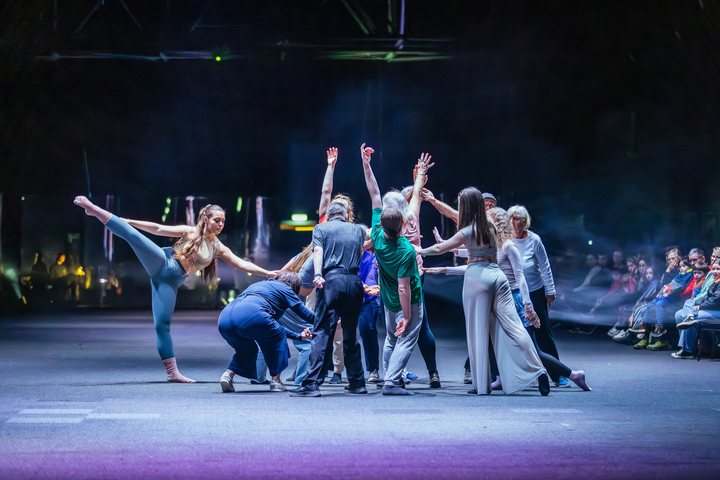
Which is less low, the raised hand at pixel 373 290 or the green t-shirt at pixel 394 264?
the green t-shirt at pixel 394 264

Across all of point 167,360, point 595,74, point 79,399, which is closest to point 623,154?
point 595,74

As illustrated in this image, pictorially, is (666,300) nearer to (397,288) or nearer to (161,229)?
(397,288)

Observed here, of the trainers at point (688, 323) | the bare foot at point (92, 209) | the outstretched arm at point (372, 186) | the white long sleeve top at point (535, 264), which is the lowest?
the trainers at point (688, 323)

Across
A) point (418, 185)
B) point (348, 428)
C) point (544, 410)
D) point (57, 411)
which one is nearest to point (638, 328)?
point (418, 185)

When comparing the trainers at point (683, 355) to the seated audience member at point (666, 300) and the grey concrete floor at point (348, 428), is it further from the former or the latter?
the grey concrete floor at point (348, 428)

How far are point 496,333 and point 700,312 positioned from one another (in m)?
4.21

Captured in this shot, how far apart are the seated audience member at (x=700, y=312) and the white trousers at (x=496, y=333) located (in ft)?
12.9

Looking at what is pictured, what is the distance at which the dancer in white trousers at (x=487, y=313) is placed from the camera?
19.6ft

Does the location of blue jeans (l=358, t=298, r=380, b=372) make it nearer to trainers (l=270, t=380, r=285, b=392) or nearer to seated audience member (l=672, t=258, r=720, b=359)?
trainers (l=270, t=380, r=285, b=392)

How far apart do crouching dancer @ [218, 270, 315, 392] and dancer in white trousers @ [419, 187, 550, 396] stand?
4.42 feet

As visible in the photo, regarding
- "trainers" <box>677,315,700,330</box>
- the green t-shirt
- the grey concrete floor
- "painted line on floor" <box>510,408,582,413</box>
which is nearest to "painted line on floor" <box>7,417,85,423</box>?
the grey concrete floor

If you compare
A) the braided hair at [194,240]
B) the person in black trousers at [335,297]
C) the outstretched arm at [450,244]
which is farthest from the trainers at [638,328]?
the braided hair at [194,240]

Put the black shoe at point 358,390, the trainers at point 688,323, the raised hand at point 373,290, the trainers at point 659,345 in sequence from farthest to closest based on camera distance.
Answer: the trainers at point 659,345
the trainers at point 688,323
the raised hand at point 373,290
the black shoe at point 358,390

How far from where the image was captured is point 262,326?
241 inches
